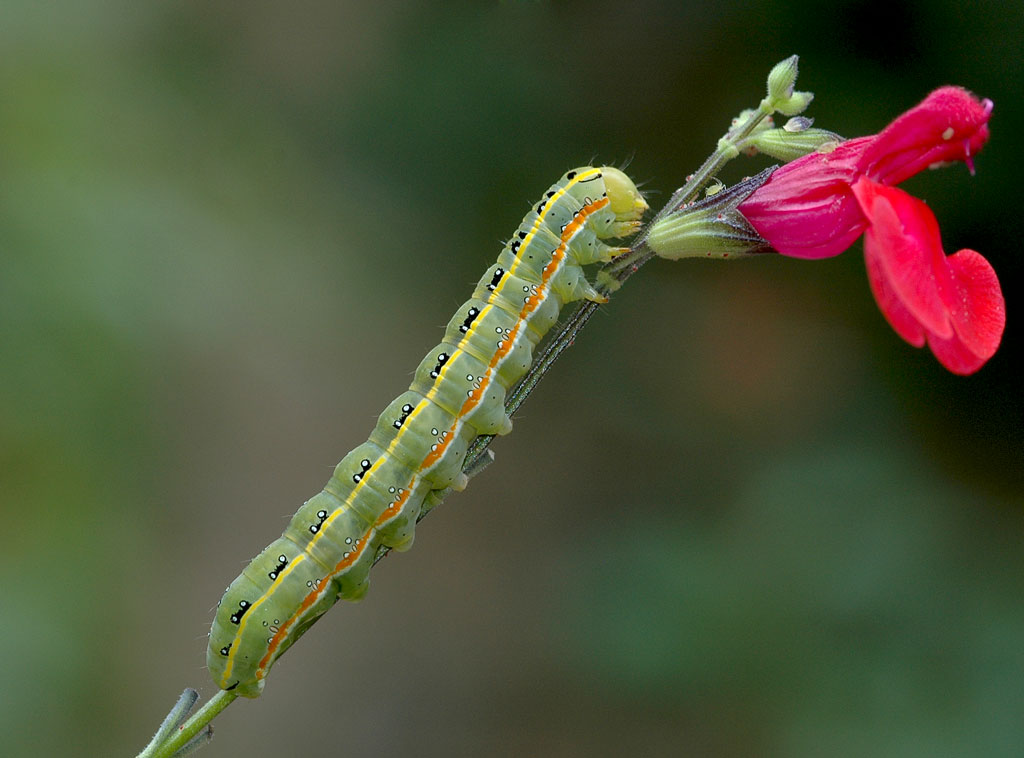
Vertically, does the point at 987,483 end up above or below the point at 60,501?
below

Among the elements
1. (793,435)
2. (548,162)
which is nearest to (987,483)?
(793,435)

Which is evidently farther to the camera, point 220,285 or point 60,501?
point 220,285

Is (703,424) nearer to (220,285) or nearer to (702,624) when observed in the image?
(702,624)

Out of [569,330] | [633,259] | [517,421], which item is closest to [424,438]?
[569,330]

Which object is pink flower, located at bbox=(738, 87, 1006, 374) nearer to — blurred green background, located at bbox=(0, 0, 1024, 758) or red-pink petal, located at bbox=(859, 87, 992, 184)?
red-pink petal, located at bbox=(859, 87, 992, 184)

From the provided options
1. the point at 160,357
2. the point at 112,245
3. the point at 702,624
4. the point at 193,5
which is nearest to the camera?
the point at 702,624

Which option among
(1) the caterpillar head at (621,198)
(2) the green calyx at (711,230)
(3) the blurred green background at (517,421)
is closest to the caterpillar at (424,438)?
(1) the caterpillar head at (621,198)

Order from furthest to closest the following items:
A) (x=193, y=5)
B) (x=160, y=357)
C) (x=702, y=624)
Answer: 1. (x=193, y=5)
2. (x=160, y=357)
3. (x=702, y=624)
